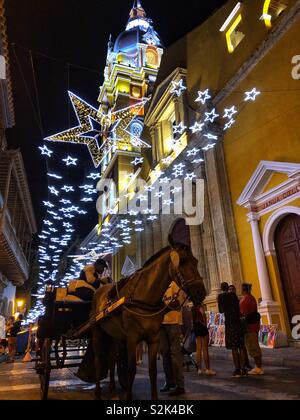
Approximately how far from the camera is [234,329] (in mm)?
6176

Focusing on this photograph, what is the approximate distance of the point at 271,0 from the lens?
40.6 feet

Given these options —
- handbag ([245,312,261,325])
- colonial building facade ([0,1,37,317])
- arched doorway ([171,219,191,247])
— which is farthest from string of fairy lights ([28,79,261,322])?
handbag ([245,312,261,325])

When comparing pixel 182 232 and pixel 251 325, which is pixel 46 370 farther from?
pixel 182 232

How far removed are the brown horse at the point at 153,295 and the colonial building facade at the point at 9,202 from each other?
10482 millimetres

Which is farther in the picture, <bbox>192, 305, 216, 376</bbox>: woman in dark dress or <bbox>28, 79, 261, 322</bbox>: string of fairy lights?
<bbox>28, 79, 261, 322</bbox>: string of fairy lights

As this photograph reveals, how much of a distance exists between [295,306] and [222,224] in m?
4.13

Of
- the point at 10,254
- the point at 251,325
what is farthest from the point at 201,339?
the point at 10,254

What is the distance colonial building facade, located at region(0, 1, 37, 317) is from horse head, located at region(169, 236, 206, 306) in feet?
34.9

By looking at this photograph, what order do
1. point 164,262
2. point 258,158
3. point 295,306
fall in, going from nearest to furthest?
point 164,262 < point 295,306 < point 258,158

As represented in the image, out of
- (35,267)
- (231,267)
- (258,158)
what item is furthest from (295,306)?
(35,267)

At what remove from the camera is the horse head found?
11.2ft

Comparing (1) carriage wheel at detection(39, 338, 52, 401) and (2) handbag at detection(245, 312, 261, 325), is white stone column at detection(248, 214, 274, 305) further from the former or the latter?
(1) carriage wheel at detection(39, 338, 52, 401)

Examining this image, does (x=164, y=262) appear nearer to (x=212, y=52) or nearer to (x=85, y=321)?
(x=85, y=321)

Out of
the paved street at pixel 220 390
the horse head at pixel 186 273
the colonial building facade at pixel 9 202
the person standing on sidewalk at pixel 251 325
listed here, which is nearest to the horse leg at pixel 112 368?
the paved street at pixel 220 390
